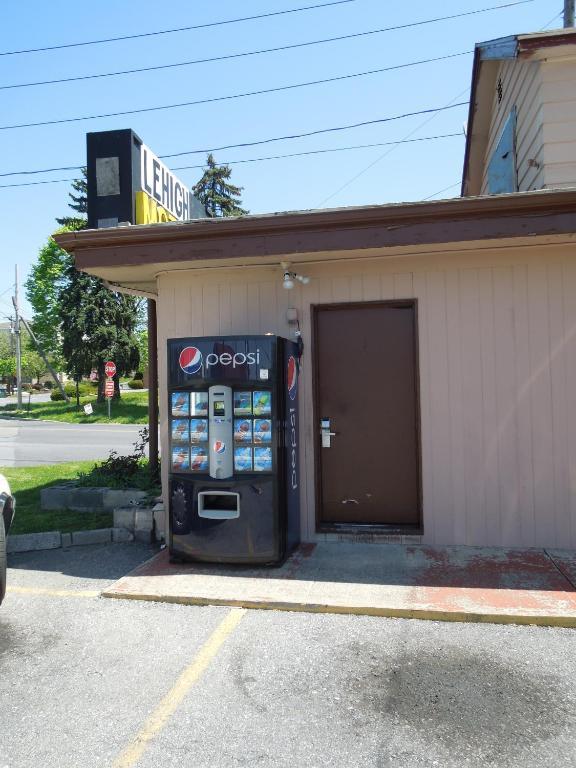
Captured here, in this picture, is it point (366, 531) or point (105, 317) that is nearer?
point (366, 531)

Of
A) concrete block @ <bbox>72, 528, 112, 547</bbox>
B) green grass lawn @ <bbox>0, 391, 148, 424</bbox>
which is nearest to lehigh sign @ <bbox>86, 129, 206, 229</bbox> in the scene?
concrete block @ <bbox>72, 528, 112, 547</bbox>

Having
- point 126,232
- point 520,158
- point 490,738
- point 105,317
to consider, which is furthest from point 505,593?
point 105,317

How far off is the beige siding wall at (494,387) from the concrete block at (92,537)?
10.5 feet

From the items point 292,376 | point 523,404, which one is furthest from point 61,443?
point 523,404

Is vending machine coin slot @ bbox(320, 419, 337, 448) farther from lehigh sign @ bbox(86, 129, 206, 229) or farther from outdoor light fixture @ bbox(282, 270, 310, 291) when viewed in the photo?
lehigh sign @ bbox(86, 129, 206, 229)

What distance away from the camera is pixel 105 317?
31.0 meters

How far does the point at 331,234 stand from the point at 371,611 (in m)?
3.08

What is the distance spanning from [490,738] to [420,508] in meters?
3.02

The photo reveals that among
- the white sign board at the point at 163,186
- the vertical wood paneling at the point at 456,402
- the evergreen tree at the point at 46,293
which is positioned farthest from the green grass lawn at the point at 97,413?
the vertical wood paneling at the point at 456,402

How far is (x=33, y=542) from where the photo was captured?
6055mm

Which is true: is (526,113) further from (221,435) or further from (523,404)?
(221,435)

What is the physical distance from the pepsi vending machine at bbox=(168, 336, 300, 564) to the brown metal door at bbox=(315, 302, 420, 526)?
874mm

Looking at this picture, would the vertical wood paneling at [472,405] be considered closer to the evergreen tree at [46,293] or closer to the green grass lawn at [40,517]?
the green grass lawn at [40,517]

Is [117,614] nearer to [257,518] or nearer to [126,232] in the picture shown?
[257,518]
